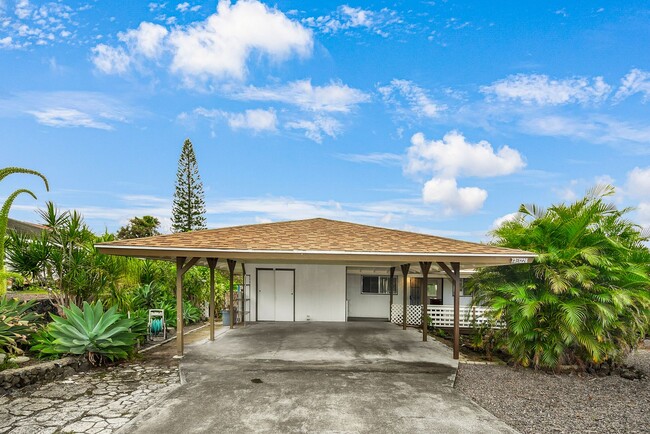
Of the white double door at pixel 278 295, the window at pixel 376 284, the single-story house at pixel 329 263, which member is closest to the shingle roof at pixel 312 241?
the single-story house at pixel 329 263

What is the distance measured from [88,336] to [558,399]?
816 cm

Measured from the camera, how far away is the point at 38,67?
502 inches

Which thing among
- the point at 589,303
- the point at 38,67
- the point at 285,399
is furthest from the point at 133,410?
the point at 38,67

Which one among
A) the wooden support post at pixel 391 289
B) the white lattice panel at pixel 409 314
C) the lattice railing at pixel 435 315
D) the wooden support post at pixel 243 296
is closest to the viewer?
the wooden support post at pixel 243 296

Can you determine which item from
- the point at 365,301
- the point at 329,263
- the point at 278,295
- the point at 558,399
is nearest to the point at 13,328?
the point at 278,295

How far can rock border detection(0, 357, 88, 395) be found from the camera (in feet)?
18.7

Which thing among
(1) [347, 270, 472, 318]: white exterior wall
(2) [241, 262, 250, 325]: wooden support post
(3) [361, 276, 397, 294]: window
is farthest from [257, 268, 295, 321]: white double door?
(3) [361, 276, 397, 294]: window

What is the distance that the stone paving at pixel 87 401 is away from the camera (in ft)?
14.8

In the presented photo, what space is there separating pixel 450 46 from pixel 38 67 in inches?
575

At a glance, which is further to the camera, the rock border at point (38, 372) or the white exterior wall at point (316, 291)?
the white exterior wall at point (316, 291)

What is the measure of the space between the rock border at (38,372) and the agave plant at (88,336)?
223mm

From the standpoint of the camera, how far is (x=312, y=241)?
361 inches

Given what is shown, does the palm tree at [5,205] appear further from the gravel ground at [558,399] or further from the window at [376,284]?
the window at [376,284]

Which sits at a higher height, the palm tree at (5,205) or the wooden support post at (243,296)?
the palm tree at (5,205)
